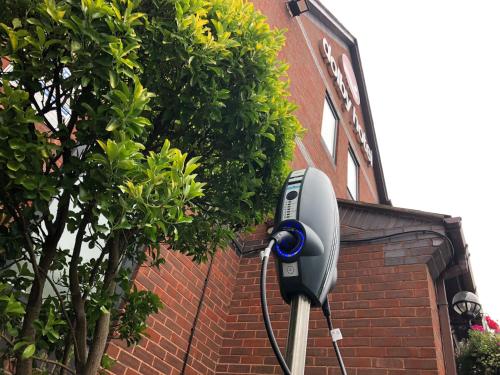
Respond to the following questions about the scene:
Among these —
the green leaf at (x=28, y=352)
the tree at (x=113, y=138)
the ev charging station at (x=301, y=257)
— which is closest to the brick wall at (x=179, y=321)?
the tree at (x=113, y=138)

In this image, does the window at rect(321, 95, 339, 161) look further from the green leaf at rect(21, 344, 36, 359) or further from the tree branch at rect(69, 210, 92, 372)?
the green leaf at rect(21, 344, 36, 359)

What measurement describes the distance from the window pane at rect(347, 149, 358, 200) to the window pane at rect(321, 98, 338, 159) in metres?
1.15

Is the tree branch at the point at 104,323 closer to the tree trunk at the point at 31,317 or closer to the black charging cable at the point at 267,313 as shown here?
the tree trunk at the point at 31,317

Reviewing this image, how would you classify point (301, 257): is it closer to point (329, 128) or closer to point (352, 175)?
point (329, 128)

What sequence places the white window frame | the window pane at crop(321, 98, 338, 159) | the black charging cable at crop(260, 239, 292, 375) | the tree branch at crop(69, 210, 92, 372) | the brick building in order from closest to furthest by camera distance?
the black charging cable at crop(260, 239, 292, 375)
the tree branch at crop(69, 210, 92, 372)
the brick building
the window pane at crop(321, 98, 338, 159)
the white window frame

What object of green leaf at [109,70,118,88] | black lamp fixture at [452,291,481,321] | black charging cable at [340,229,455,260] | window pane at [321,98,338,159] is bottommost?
green leaf at [109,70,118,88]

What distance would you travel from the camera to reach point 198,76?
77.8 inches

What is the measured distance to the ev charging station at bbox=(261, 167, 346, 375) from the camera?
1544mm

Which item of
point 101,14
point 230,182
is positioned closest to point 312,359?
point 230,182

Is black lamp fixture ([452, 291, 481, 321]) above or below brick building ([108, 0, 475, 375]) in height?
above

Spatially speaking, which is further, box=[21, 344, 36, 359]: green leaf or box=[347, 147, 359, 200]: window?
box=[347, 147, 359, 200]: window

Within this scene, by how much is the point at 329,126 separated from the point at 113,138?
8.94m

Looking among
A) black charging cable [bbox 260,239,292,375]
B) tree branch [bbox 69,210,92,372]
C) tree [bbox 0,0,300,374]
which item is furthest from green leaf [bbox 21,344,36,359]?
black charging cable [bbox 260,239,292,375]

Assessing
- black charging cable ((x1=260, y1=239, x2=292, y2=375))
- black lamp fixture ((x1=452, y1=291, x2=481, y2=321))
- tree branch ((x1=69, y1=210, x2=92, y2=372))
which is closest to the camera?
black charging cable ((x1=260, y1=239, x2=292, y2=375))
